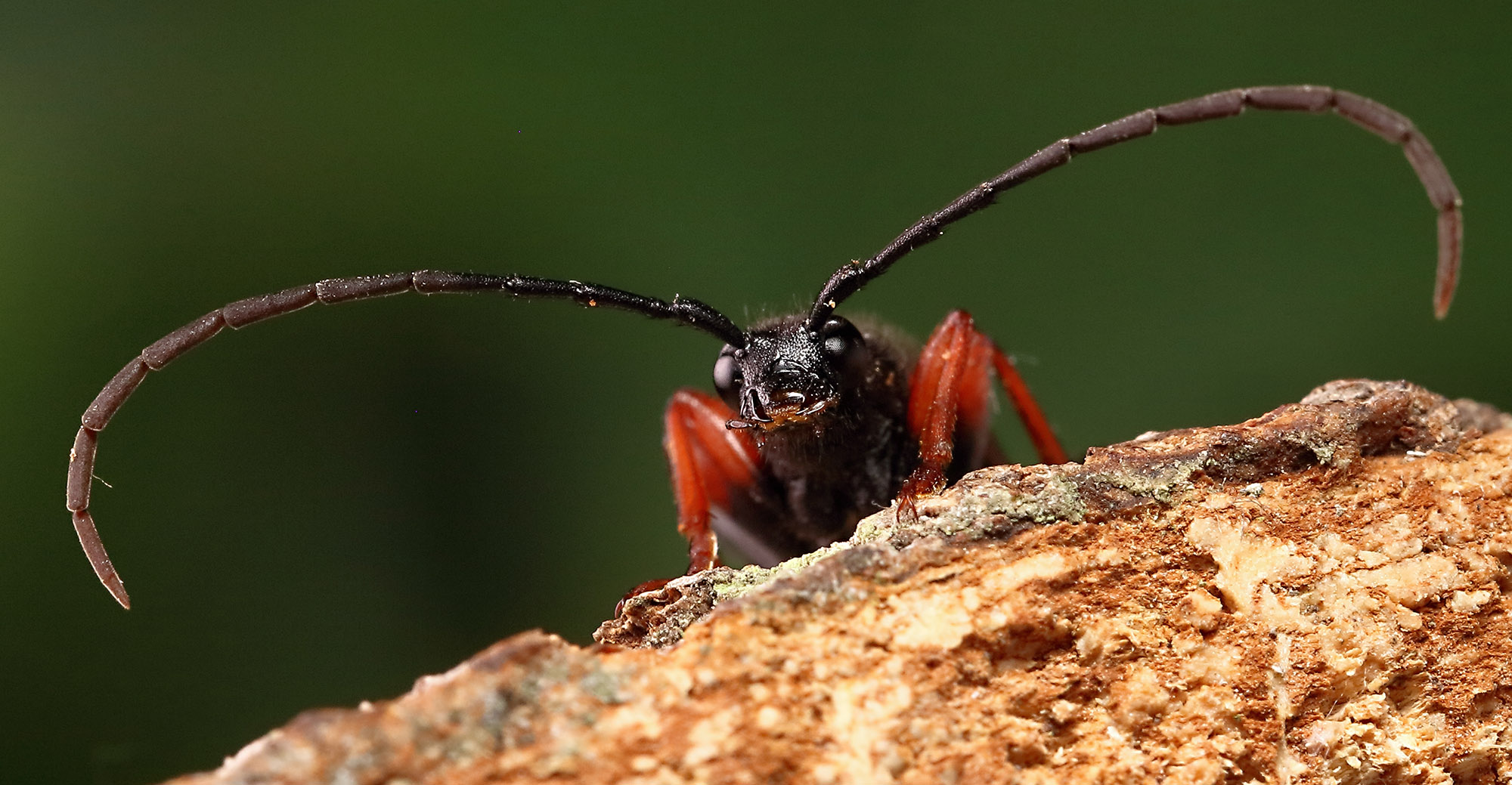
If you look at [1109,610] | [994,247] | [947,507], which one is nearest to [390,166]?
[994,247]

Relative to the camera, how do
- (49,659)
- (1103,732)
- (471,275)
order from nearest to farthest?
(1103,732), (471,275), (49,659)

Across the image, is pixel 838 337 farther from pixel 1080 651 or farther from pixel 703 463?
pixel 1080 651

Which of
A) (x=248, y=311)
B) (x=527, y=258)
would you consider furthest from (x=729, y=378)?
(x=527, y=258)

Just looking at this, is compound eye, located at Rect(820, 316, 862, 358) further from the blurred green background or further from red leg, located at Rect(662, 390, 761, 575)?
A: the blurred green background

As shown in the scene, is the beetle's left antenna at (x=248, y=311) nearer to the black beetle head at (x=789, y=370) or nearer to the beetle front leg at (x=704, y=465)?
the black beetle head at (x=789, y=370)

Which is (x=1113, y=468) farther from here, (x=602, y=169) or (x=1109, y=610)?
(x=602, y=169)

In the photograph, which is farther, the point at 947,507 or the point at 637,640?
the point at 637,640
